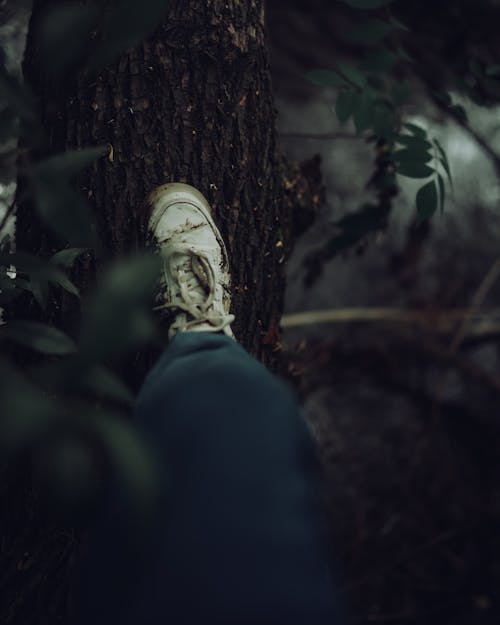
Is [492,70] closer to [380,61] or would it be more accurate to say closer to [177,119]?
[380,61]

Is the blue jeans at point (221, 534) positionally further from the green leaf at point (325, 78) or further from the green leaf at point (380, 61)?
the green leaf at point (380, 61)

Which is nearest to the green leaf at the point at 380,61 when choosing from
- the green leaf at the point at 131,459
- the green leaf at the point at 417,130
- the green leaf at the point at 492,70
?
the green leaf at the point at 417,130

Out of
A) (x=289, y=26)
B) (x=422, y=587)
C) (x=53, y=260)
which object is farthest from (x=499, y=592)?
(x=289, y=26)

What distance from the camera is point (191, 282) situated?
103cm

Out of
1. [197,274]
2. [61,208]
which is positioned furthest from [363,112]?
[61,208]

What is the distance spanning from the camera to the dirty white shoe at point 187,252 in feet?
3.24

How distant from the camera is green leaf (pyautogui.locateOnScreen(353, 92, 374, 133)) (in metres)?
1.07

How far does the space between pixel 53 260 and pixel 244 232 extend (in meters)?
0.42

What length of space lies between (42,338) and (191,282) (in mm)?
509

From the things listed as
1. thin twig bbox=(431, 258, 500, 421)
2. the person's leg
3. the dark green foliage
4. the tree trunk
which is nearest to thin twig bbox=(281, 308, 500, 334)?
thin twig bbox=(431, 258, 500, 421)

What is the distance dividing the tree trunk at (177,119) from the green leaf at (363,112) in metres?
0.20

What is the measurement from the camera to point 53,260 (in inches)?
33.6

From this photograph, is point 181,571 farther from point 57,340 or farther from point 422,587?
point 422,587

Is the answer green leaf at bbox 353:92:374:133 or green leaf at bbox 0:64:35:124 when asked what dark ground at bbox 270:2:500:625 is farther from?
green leaf at bbox 0:64:35:124
